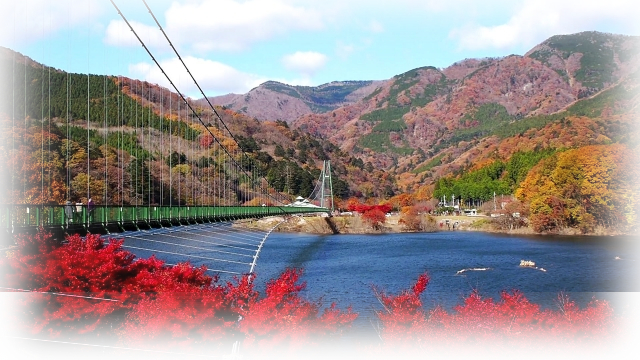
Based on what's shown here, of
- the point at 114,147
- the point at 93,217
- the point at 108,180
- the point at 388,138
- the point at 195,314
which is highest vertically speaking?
the point at 388,138

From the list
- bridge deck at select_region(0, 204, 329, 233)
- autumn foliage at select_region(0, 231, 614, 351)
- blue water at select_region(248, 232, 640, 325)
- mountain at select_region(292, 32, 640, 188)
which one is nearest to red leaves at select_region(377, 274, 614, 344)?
autumn foliage at select_region(0, 231, 614, 351)

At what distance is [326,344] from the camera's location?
832cm

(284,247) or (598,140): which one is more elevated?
(598,140)

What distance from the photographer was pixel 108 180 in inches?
1170

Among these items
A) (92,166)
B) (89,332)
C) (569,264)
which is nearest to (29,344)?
(89,332)

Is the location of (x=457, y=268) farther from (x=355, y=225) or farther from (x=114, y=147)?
(x=355, y=225)

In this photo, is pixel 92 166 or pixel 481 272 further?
pixel 92 166

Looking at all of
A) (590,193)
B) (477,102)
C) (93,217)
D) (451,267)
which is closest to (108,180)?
(451,267)

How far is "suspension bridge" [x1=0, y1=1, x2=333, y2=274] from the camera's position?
12.9 m

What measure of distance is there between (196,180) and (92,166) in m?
11.7

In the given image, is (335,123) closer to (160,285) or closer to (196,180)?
(196,180)

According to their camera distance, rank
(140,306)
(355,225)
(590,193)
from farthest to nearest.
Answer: (355,225) < (590,193) < (140,306)

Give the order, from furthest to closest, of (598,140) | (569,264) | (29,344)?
1. (598,140)
2. (569,264)
3. (29,344)

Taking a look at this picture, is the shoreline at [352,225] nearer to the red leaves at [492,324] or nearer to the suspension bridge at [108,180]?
the suspension bridge at [108,180]
